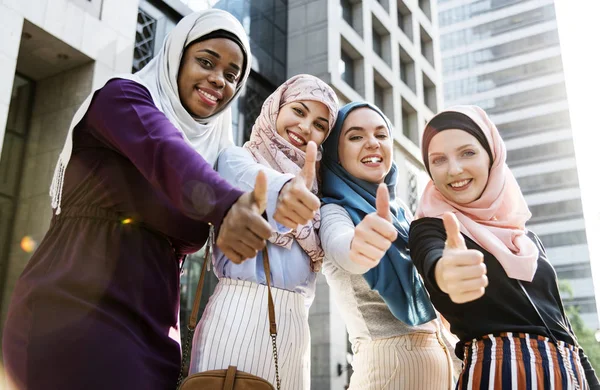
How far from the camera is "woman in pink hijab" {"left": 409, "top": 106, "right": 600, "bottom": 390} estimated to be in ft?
6.05

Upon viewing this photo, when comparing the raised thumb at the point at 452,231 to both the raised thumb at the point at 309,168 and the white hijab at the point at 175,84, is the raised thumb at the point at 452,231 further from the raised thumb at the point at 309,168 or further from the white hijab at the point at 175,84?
the white hijab at the point at 175,84

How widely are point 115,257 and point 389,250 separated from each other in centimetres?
104

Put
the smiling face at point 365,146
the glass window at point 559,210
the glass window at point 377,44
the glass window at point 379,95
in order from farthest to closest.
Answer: the glass window at point 559,210
the glass window at point 377,44
the glass window at point 379,95
the smiling face at point 365,146

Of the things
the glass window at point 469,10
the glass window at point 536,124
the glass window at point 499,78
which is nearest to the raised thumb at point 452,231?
the glass window at point 536,124

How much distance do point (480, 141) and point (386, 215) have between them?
0.84 m

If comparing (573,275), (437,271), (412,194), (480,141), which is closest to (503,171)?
(480,141)

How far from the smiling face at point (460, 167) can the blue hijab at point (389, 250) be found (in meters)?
0.27

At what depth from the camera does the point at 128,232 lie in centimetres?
173

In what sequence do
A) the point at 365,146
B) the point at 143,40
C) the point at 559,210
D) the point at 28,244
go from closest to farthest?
the point at 365,146
the point at 28,244
the point at 143,40
the point at 559,210

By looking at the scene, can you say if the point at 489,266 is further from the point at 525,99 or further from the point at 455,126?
the point at 525,99

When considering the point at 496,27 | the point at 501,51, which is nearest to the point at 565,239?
the point at 501,51

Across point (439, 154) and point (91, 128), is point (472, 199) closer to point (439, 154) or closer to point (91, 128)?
point (439, 154)

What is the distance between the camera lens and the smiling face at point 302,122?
7.45 ft

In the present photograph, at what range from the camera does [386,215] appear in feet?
5.30
